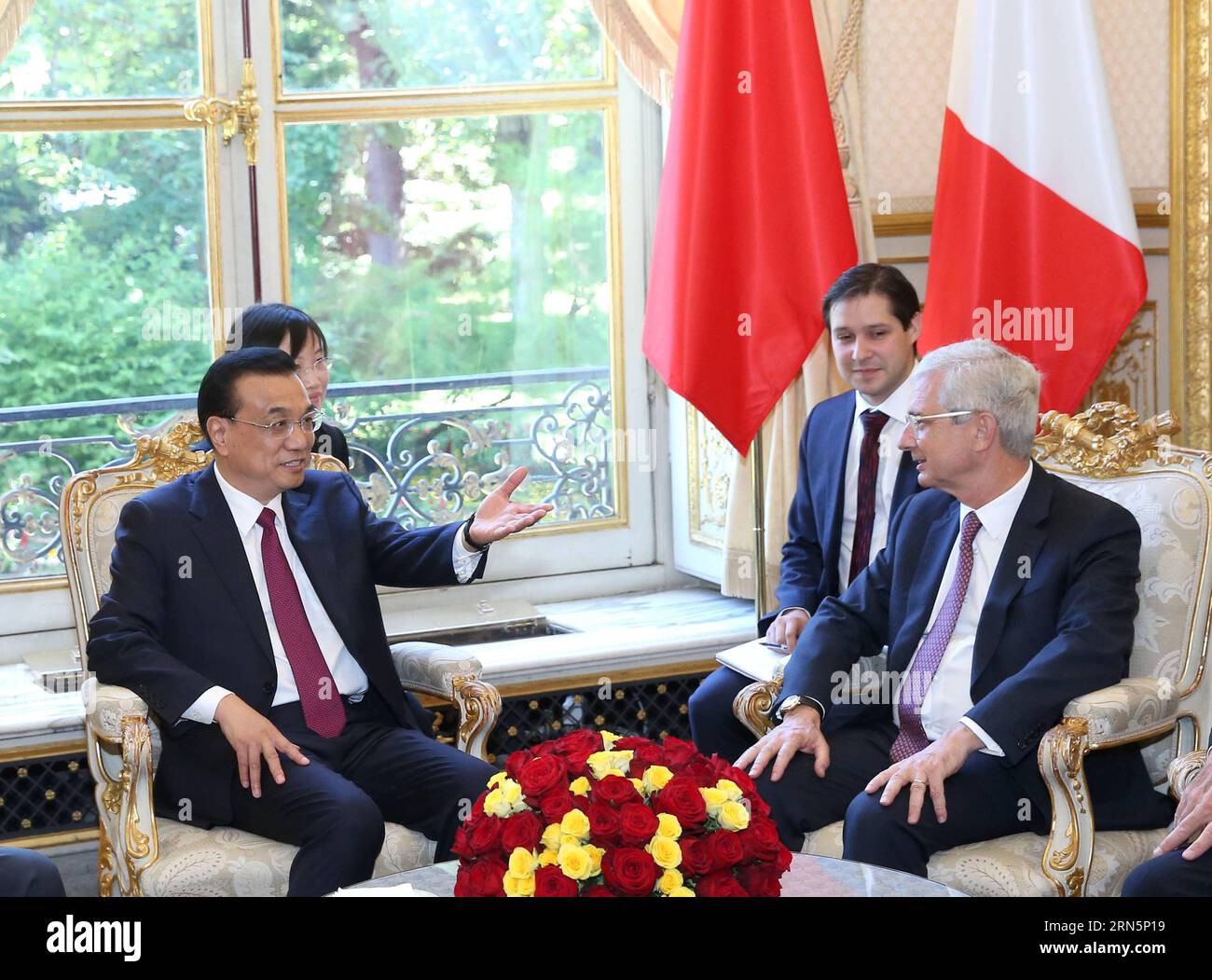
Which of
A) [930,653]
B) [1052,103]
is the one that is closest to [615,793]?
[930,653]

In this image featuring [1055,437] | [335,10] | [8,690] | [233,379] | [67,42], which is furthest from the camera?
[335,10]

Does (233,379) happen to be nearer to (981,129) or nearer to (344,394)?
(344,394)

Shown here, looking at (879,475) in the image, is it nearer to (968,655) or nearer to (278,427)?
(968,655)

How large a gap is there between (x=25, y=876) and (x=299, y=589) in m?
0.84

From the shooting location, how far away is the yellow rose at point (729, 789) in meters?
2.04

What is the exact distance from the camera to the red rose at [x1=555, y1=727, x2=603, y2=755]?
2.10 meters

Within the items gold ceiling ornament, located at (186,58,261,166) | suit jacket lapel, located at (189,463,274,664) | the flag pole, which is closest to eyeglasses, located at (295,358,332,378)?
suit jacket lapel, located at (189,463,274,664)

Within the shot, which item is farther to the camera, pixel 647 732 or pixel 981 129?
pixel 647 732

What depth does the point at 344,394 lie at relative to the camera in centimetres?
448

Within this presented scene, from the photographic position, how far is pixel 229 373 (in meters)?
3.11

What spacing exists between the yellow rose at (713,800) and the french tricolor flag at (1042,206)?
92.0 inches

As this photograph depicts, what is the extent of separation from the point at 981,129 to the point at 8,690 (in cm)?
307

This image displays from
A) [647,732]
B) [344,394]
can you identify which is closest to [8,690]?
[344,394]

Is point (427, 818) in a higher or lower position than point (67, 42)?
lower
